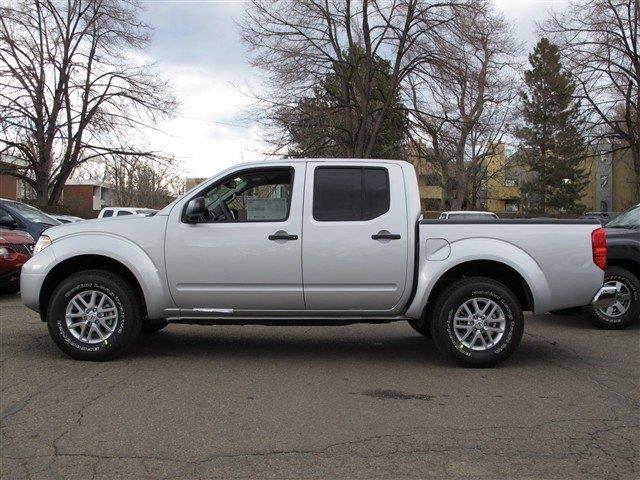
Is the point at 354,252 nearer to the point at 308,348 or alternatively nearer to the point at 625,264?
the point at 308,348

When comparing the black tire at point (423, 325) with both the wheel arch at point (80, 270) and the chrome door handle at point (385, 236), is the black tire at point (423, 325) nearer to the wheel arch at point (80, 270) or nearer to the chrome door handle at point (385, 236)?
the chrome door handle at point (385, 236)

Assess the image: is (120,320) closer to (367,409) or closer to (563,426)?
(367,409)

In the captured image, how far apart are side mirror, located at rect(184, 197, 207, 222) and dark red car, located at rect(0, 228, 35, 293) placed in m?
5.49

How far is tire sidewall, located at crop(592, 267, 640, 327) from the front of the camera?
7.98 meters

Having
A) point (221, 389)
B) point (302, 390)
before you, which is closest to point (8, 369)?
point (221, 389)

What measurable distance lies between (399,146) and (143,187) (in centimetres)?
4432

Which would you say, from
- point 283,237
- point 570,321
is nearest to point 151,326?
point 283,237

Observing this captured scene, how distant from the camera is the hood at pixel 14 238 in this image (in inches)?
392

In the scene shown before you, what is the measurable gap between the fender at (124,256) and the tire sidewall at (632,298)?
5.64 meters

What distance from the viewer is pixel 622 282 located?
802 centimetres

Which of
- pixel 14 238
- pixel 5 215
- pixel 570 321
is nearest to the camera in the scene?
pixel 570 321

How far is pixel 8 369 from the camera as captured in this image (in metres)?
5.66

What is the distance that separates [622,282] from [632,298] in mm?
251

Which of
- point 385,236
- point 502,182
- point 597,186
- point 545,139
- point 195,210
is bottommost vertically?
point 385,236
